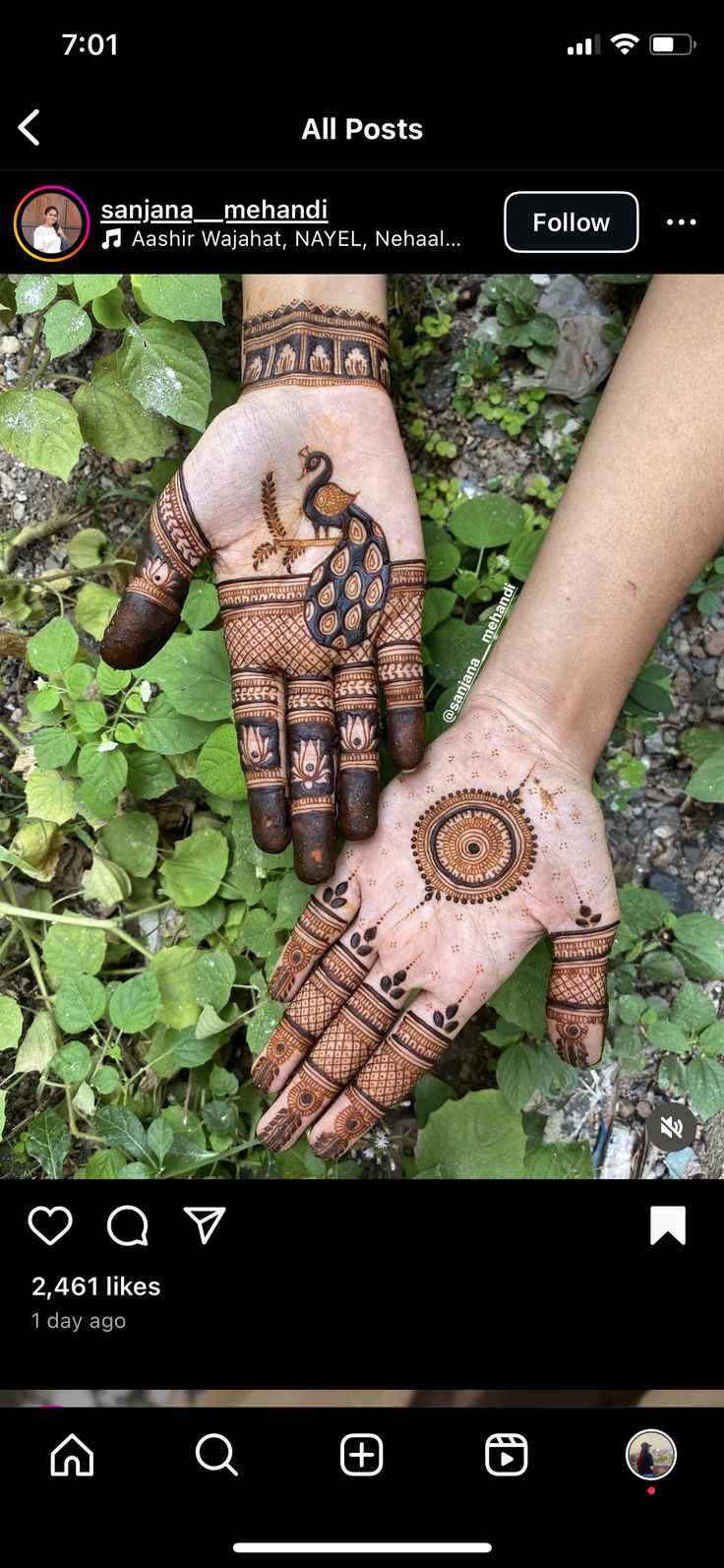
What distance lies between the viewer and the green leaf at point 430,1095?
185cm

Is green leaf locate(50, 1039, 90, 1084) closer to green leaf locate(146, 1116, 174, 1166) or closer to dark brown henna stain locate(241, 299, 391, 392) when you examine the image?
green leaf locate(146, 1116, 174, 1166)

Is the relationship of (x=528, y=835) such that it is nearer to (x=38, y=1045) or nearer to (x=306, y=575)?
(x=306, y=575)

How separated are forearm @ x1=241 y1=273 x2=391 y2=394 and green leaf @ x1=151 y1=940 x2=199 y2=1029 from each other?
875 millimetres

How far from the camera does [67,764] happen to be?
1896 millimetres

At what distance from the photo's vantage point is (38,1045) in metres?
1.89

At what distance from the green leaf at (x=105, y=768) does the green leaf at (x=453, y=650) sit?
62cm

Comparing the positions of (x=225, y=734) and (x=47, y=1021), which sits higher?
(x=225, y=734)

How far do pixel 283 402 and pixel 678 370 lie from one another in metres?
0.68
